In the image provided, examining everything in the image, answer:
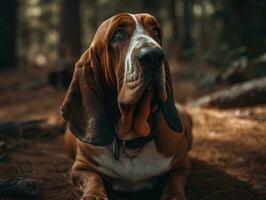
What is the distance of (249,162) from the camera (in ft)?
14.5

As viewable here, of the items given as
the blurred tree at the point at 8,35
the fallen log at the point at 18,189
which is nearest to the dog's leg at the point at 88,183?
the fallen log at the point at 18,189

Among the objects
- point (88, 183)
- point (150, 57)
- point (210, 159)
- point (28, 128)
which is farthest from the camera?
point (28, 128)

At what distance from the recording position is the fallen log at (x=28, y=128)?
17.9 ft

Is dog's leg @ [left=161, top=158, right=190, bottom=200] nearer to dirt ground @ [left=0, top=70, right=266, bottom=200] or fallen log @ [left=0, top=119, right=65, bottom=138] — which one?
dirt ground @ [left=0, top=70, right=266, bottom=200]

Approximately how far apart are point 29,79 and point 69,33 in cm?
162

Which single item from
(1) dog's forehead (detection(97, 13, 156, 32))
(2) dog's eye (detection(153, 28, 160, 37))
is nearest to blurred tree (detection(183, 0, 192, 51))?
(2) dog's eye (detection(153, 28, 160, 37))

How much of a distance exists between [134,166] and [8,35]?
10219mm

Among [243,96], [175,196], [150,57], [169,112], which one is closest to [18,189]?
[175,196]

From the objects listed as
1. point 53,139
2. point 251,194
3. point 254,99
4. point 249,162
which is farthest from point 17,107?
point 251,194

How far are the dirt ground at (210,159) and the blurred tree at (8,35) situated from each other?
5789mm

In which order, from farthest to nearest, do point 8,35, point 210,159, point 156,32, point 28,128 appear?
point 8,35, point 28,128, point 210,159, point 156,32

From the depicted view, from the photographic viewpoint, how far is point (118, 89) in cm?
339

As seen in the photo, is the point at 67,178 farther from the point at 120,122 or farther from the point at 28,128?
the point at 28,128

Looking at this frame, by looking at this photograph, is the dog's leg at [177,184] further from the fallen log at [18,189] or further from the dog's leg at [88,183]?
the fallen log at [18,189]
